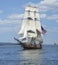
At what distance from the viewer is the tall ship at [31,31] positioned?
129125 millimetres

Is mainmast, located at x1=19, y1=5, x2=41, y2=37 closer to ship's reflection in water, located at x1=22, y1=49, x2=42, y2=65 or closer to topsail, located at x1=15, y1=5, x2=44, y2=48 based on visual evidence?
topsail, located at x1=15, y1=5, x2=44, y2=48

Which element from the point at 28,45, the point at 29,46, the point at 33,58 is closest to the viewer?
the point at 33,58

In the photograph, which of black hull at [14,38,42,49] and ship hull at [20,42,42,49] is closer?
black hull at [14,38,42,49]

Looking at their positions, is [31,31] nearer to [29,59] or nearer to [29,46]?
[29,46]

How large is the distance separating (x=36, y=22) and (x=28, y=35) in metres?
13.7

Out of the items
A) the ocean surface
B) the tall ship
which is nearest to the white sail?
the tall ship

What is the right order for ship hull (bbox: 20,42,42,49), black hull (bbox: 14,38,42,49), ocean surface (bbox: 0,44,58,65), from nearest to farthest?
1. ocean surface (bbox: 0,44,58,65)
2. black hull (bbox: 14,38,42,49)
3. ship hull (bbox: 20,42,42,49)

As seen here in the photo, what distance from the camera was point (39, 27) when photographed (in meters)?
137

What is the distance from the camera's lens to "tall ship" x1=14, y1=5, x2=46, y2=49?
129125 millimetres

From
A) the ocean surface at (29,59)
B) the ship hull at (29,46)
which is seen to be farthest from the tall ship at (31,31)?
the ocean surface at (29,59)

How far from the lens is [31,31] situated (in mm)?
133750

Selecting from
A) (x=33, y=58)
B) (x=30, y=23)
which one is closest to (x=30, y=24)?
(x=30, y=23)

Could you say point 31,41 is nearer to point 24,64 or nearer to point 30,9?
point 30,9

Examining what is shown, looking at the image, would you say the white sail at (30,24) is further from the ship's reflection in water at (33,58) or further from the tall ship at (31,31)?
the ship's reflection in water at (33,58)
